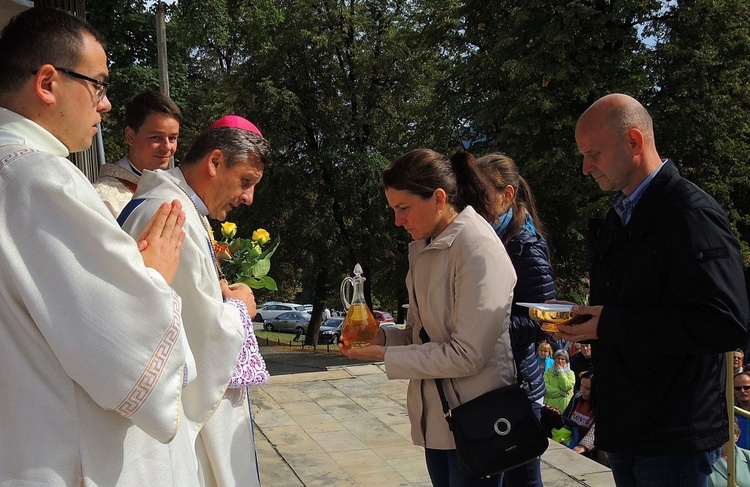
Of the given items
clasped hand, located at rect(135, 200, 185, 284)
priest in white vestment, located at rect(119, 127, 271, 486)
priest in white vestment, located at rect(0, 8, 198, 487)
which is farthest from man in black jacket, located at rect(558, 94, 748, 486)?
priest in white vestment, located at rect(0, 8, 198, 487)

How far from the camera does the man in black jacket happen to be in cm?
228

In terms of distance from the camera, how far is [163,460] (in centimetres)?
173

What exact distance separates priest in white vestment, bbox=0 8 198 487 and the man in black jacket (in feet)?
4.91

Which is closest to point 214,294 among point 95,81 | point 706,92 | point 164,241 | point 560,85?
point 164,241

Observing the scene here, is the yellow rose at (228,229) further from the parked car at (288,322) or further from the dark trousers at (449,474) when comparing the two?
the parked car at (288,322)

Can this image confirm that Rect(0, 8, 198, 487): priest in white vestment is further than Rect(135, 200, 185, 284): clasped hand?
No

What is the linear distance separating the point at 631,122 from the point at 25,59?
186 cm

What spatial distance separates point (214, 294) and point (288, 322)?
3561 cm

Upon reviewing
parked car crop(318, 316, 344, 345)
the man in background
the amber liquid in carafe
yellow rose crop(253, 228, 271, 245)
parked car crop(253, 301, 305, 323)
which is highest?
the man in background

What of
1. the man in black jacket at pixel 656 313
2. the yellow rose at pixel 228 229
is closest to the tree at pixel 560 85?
the yellow rose at pixel 228 229

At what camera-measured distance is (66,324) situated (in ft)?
4.84

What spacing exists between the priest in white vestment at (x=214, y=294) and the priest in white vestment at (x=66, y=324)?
66cm

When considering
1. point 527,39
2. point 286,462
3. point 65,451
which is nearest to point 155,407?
point 65,451

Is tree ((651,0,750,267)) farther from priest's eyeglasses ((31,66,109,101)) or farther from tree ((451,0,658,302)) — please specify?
priest's eyeglasses ((31,66,109,101))
